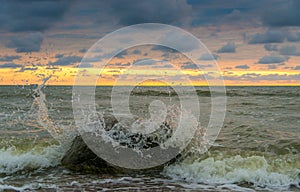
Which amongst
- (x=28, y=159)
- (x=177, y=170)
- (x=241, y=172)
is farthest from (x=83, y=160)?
(x=241, y=172)

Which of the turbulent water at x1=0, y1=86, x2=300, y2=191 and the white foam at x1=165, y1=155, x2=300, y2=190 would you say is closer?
the turbulent water at x1=0, y1=86, x2=300, y2=191

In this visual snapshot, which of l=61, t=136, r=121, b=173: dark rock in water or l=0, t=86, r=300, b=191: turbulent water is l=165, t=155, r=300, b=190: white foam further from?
l=61, t=136, r=121, b=173: dark rock in water

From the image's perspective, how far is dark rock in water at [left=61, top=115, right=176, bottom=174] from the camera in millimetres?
7362

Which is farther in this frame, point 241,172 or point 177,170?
point 177,170

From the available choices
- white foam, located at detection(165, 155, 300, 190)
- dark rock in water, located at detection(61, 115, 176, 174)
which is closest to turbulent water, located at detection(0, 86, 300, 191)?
white foam, located at detection(165, 155, 300, 190)

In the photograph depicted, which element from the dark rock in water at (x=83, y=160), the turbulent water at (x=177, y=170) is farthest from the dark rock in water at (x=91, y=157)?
the turbulent water at (x=177, y=170)

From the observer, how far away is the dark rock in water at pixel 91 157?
24.2ft

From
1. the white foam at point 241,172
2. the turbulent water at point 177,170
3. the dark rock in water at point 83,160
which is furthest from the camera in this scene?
the dark rock in water at point 83,160

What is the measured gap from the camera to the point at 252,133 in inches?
467

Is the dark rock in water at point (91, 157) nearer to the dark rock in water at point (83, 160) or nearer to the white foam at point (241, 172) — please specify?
the dark rock in water at point (83, 160)

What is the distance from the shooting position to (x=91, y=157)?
752cm

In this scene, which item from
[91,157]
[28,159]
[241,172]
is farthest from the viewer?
[28,159]

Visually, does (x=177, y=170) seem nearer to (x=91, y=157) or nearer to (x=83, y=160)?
(x=91, y=157)

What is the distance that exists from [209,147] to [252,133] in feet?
9.84
